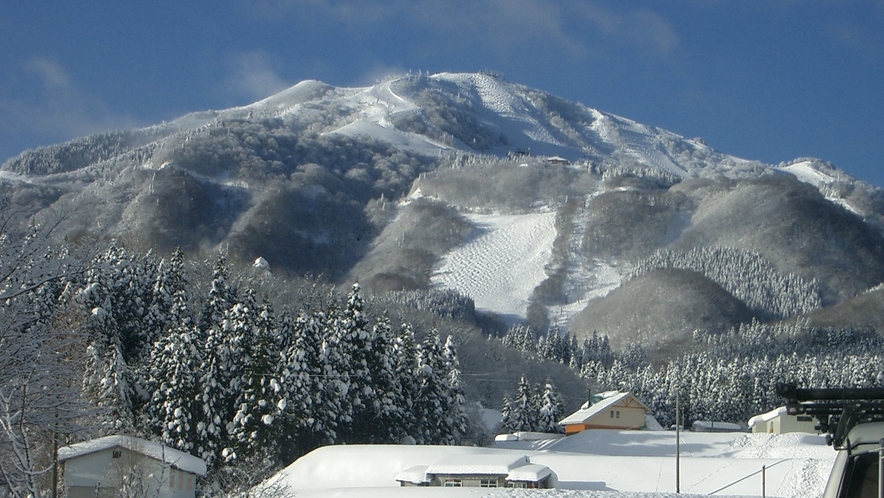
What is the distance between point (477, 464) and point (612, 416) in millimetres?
31848

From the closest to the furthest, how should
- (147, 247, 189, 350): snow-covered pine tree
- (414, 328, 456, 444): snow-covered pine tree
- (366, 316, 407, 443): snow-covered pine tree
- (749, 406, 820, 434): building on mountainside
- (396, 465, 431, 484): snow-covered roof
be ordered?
(396, 465, 431, 484): snow-covered roof → (366, 316, 407, 443): snow-covered pine tree → (414, 328, 456, 444): snow-covered pine tree → (147, 247, 189, 350): snow-covered pine tree → (749, 406, 820, 434): building on mountainside

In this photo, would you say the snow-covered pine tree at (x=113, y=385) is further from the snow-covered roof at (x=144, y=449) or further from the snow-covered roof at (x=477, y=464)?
the snow-covered roof at (x=477, y=464)

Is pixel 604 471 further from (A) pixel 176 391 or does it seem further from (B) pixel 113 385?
(B) pixel 113 385

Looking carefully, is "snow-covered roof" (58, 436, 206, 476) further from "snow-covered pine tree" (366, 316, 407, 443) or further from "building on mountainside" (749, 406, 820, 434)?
"building on mountainside" (749, 406, 820, 434)

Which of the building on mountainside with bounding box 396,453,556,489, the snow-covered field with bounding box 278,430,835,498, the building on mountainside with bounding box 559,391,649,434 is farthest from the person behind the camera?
the building on mountainside with bounding box 559,391,649,434


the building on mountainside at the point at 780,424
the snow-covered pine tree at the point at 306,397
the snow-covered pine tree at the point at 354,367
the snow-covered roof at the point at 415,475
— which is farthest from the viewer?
the building on mountainside at the point at 780,424

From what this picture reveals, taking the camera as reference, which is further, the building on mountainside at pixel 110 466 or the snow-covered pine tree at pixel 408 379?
the snow-covered pine tree at pixel 408 379

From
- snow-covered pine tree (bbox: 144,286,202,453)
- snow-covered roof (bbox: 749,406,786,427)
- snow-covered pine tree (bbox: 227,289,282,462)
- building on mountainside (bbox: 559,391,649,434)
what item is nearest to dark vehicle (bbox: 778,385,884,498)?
snow-covered pine tree (bbox: 227,289,282,462)

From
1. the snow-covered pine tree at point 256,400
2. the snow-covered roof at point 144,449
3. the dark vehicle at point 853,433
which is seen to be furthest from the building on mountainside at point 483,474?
the dark vehicle at point 853,433

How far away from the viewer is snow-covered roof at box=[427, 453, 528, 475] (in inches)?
1217

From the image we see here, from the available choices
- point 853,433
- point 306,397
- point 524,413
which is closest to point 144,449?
point 306,397

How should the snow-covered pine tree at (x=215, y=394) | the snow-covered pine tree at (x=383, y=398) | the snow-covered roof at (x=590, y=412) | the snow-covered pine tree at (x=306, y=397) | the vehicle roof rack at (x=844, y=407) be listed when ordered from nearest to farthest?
1. the vehicle roof rack at (x=844, y=407)
2. the snow-covered pine tree at (x=215, y=394)
3. the snow-covered pine tree at (x=306, y=397)
4. the snow-covered pine tree at (x=383, y=398)
5. the snow-covered roof at (x=590, y=412)

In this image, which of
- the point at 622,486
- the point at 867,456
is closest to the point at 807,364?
the point at 622,486

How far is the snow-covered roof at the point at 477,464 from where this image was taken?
30.9m
